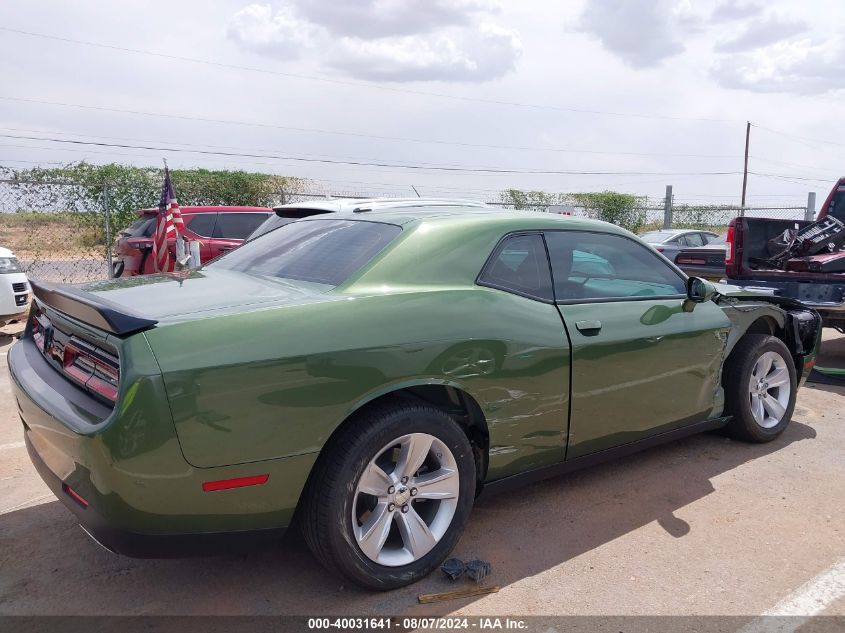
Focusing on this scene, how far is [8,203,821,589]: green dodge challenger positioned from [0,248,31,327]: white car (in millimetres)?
4731

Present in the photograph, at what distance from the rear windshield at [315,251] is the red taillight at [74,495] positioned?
1.20 m

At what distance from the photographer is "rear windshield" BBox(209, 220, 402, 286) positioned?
117 inches

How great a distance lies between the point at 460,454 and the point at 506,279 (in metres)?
0.85

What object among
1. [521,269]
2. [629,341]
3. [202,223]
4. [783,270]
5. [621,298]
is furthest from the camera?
[202,223]

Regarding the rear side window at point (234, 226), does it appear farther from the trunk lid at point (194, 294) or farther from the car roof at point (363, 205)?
the trunk lid at point (194, 294)

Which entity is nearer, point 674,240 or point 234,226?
point 234,226

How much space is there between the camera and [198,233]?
9906 millimetres

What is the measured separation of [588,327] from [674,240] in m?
12.8

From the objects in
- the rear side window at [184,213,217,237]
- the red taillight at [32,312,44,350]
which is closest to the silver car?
the rear side window at [184,213,217,237]

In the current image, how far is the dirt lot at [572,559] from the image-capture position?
2674 mm

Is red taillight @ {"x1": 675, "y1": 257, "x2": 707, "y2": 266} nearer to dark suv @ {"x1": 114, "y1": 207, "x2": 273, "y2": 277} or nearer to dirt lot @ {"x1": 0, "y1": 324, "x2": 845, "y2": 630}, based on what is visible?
dirt lot @ {"x1": 0, "y1": 324, "x2": 845, "y2": 630}

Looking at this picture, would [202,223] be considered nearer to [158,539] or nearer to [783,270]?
[783,270]

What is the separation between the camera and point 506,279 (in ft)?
10.4

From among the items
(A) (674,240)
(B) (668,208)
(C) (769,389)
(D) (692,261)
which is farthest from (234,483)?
(B) (668,208)
